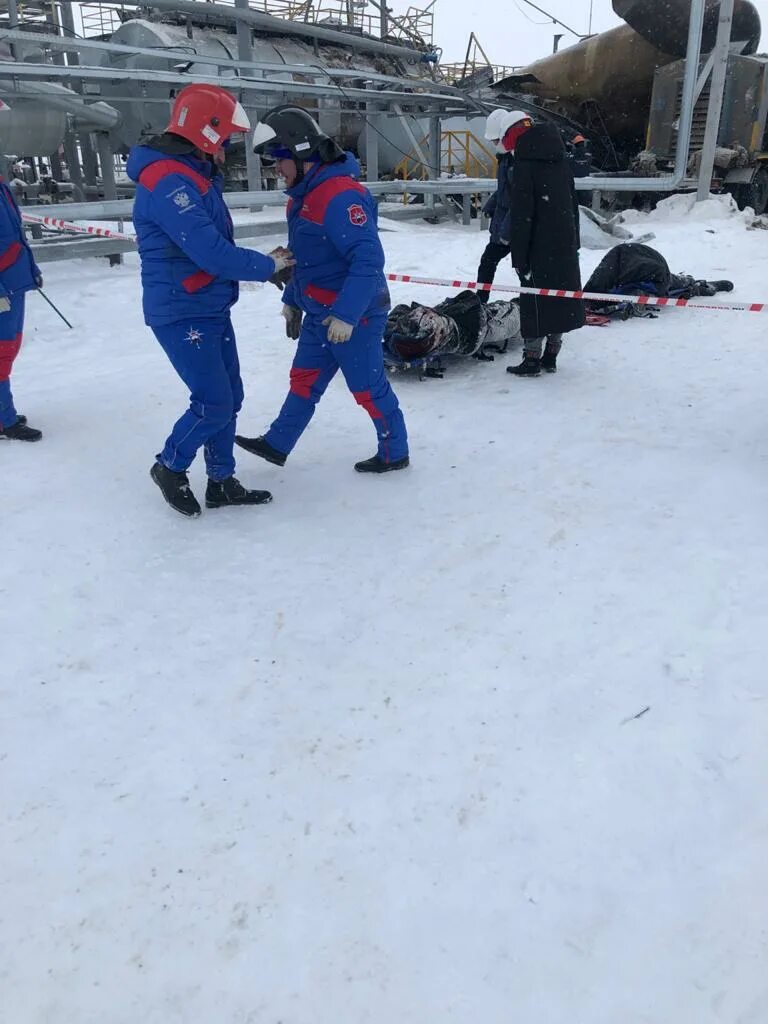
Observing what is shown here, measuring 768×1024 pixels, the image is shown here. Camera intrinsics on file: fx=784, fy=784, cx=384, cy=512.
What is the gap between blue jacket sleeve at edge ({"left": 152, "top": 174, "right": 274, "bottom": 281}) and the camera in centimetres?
313

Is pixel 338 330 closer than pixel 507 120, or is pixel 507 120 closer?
pixel 338 330

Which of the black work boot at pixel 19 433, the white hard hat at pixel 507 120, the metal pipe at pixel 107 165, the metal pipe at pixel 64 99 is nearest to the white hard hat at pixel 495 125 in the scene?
the white hard hat at pixel 507 120

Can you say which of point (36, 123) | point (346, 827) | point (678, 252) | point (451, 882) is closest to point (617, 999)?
point (451, 882)

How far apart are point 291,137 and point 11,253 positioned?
1.98 meters

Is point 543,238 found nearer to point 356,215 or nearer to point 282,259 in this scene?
point 356,215

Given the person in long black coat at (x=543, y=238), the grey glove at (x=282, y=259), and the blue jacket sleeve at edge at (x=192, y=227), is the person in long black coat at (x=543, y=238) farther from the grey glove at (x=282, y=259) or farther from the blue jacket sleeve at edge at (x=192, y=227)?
the blue jacket sleeve at edge at (x=192, y=227)

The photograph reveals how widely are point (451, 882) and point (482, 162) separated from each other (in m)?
20.6

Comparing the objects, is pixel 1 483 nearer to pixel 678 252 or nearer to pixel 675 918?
pixel 675 918

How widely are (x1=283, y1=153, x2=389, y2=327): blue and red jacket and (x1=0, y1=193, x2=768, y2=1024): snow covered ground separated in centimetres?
97

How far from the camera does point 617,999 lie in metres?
1.63

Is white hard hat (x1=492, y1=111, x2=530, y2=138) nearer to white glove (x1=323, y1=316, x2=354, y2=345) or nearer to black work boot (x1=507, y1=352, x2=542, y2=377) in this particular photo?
black work boot (x1=507, y1=352, x2=542, y2=377)

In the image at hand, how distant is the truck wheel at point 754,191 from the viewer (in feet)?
56.0

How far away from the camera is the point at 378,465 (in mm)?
4203

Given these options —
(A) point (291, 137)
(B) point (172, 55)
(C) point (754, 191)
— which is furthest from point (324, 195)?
(C) point (754, 191)
